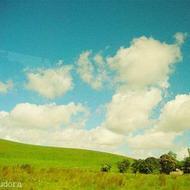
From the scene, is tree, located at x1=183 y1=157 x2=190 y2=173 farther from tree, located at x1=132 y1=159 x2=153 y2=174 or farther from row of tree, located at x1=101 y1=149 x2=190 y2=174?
tree, located at x1=132 y1=159 x2=153 y2=174

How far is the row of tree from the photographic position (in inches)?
1518

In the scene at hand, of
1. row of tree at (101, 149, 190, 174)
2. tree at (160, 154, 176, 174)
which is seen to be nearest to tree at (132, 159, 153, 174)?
row of tree at (101, 149, 190, 174)

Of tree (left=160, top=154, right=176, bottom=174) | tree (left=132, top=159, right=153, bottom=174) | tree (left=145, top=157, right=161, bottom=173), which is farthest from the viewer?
tree (left=160, top=154, right=176, bottom=174)

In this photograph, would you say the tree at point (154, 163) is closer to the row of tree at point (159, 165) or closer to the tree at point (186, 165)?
the row of tree at point (159, 165)

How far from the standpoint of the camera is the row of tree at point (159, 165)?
127 ft

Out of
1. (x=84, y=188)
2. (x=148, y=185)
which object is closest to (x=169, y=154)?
(x=148, y=185)

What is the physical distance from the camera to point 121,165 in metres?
43.2

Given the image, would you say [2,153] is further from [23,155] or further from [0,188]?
[0,188]

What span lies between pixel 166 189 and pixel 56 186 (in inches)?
253

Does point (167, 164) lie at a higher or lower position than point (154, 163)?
higher

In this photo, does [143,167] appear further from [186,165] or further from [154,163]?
[186,165]

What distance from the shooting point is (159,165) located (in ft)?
129

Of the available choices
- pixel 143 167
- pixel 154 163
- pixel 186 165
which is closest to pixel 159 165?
pixel 154 163

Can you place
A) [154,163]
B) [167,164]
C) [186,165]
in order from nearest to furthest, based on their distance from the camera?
[154,163] < [186,165] < [167,164]
